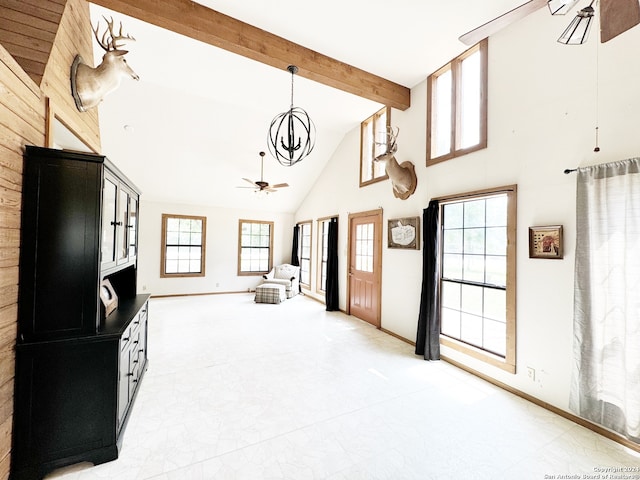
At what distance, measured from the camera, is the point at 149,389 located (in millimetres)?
2869

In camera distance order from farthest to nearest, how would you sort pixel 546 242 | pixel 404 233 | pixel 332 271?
1. pixel 332 271
2. pixel 404 233
3. pixel 546 242

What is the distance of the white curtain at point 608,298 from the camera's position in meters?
2.12

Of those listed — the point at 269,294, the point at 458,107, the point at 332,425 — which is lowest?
the point at 332,425

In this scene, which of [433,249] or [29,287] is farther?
[433,249]

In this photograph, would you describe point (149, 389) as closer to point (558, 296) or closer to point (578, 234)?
point (558, 296)

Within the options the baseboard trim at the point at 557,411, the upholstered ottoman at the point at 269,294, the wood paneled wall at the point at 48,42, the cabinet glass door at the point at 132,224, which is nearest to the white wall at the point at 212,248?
the upholstered ottoman at the point at 269,294

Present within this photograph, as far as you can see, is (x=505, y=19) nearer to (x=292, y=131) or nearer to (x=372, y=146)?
(x=292, y=131)

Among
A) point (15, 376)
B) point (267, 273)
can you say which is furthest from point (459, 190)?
point (267, 273)

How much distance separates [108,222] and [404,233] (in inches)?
149

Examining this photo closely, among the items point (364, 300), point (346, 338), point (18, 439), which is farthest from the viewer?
point (364, 300)

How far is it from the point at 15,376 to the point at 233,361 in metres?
2.14

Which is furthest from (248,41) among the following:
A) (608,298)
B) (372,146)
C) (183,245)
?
(183,245)

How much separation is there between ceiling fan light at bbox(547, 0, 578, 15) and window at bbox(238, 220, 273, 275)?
8059mm

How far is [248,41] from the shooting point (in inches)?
124
